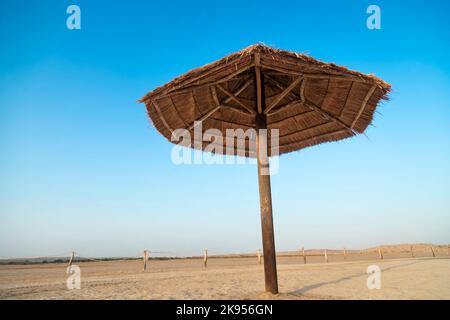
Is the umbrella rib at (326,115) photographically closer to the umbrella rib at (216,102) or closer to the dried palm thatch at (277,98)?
the dried palm thatch at (277,98)

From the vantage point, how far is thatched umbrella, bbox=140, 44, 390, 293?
423cm

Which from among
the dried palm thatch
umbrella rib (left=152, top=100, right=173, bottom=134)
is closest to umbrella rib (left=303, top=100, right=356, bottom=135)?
the dried palm thatch

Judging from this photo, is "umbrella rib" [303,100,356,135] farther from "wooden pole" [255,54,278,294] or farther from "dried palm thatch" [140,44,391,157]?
"wooden pole" [255,54,278,294]

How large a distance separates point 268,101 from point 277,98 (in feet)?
4.39

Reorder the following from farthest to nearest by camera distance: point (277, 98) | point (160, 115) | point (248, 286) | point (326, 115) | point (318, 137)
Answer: point (248, 286), point (318, 137), point (326, 115), point (160, 115), point (277, 98)

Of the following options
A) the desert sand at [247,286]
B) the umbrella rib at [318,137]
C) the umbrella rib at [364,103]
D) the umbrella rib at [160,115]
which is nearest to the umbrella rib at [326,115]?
the umbrella rib at [364,103]

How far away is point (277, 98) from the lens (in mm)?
4836

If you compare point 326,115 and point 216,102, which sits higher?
point 216,102

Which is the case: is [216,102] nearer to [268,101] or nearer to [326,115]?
[268,101]

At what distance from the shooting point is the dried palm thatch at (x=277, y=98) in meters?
4.18

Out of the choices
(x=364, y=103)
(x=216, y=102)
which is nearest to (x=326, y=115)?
(x=364, y=103)
